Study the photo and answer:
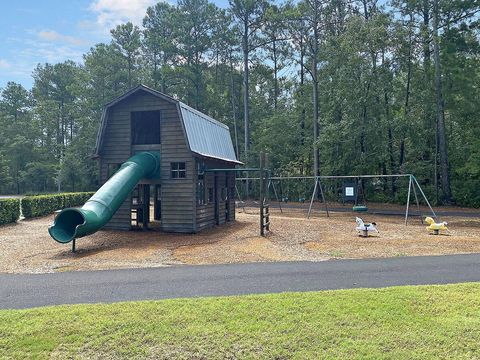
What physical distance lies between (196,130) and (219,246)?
5675mm

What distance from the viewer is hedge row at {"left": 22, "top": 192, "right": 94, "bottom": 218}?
64.1 feet

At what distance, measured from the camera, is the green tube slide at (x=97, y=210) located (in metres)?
10.6

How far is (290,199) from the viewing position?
106ft

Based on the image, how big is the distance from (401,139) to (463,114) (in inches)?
166

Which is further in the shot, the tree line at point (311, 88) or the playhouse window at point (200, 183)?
the tree line at point (311, 88)

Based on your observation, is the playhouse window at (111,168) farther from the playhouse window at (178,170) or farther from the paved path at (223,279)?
the paved path at (223,279)

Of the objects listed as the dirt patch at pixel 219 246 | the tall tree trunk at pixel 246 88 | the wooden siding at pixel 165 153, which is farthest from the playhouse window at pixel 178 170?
the tall tree trunk at pixel 246 88

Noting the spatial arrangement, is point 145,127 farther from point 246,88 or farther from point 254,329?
point 246,88

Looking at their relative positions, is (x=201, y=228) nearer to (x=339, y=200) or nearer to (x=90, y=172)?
(x=339, y=200)

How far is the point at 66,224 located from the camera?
11.2 meters

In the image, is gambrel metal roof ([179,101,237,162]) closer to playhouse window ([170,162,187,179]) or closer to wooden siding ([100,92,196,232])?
wooden siding ([100,92,196,232])

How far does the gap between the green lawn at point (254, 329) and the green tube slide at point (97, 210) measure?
5.49 meters

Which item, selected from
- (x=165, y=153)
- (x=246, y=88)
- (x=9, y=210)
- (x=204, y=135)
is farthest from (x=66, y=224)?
(x=246, y=88)

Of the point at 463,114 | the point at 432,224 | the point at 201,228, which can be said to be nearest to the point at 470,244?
the point at 432,224
